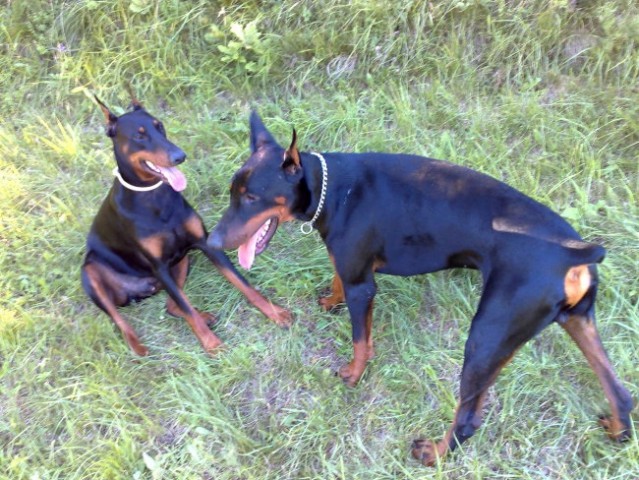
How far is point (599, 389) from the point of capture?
3.11 m

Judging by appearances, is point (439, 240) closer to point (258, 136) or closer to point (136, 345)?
point (258, 136)

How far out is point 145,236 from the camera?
3459mm

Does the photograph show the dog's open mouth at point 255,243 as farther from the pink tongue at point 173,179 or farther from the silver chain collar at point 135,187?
the silver chain collar at point 135,187

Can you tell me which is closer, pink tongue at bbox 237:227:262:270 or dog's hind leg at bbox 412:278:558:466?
dog's hind leg at bbox 412:278:558:466

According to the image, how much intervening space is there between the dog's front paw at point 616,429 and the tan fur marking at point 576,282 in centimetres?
74

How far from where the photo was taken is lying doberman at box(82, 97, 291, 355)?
3338 millimetres

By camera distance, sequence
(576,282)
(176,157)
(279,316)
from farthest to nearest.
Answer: (279,316), (176,157), (576,282)

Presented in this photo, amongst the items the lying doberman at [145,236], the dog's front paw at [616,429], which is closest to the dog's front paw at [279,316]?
the lying doberman at [145,236]

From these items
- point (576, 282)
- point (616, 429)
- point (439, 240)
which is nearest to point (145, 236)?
A: point (439, 240)

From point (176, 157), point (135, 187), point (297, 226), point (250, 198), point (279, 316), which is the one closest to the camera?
point (250, 198)

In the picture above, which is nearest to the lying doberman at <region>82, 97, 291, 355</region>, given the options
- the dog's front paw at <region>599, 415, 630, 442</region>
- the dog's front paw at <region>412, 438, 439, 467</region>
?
the dog's front paw at <region>412, 438, 439, 467</region>

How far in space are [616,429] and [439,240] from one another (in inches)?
48.3

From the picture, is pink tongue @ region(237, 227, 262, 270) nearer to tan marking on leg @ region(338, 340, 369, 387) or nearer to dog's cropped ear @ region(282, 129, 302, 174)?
dog's cropped ear @ region(282, 129, 302, 174)

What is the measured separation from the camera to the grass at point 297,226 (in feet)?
10.3
